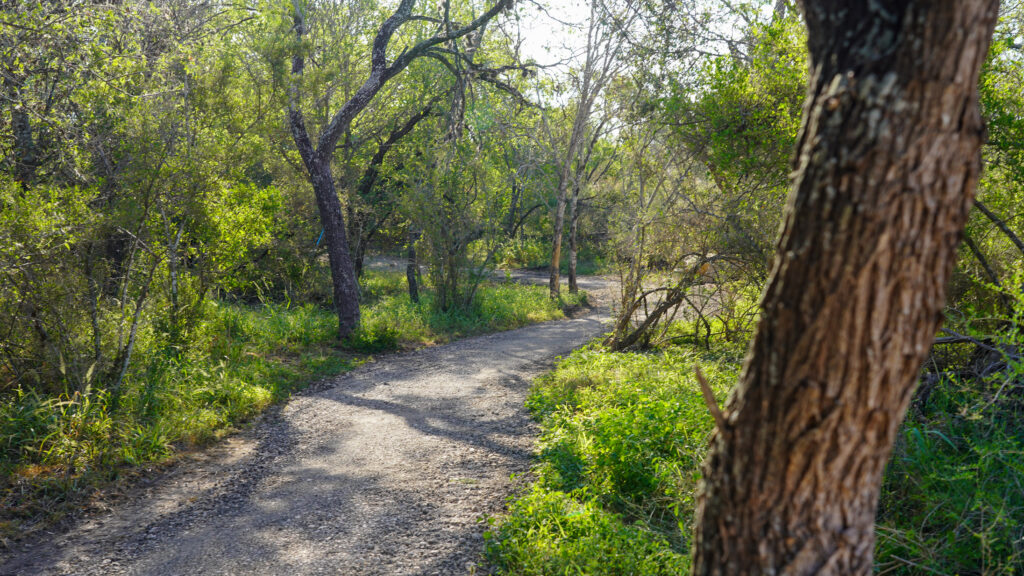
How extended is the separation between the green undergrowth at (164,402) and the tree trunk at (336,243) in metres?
0.38

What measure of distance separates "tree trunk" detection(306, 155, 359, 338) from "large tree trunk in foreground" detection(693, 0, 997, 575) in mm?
9635

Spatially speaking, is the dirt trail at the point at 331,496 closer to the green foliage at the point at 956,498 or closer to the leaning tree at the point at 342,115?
the green foliage at the point at 956,498

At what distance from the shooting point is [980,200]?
5.93 metres

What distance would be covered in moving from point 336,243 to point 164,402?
4.87 metres

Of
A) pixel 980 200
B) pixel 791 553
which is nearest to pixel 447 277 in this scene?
pixel 980 200

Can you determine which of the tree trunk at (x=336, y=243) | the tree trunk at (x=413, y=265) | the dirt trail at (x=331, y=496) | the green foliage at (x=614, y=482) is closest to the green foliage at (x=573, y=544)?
the green foliage at (x=614, y=482)

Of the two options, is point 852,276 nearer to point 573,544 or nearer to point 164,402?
point 573,544

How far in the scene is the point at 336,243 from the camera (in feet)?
35.6

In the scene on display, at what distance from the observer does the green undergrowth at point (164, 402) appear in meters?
4.90

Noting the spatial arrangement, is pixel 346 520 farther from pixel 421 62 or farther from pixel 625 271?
pixel 421 62

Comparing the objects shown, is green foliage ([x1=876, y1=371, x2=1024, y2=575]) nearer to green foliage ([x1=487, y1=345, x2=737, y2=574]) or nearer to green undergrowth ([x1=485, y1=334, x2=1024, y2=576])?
green undergrowth ([x1=485, y1=334, x2=1024, y2=576])

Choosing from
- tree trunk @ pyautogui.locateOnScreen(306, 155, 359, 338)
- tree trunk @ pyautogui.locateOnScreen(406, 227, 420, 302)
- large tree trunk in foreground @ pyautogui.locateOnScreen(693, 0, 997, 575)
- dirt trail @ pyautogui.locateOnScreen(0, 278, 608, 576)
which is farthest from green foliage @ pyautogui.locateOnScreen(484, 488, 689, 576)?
tree trunk @ pyautogui.locateOnScreen(406, 227, 420, 302)

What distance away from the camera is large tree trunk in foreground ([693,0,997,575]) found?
5.54ft

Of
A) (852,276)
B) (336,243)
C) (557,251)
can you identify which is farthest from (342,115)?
(557,251)
